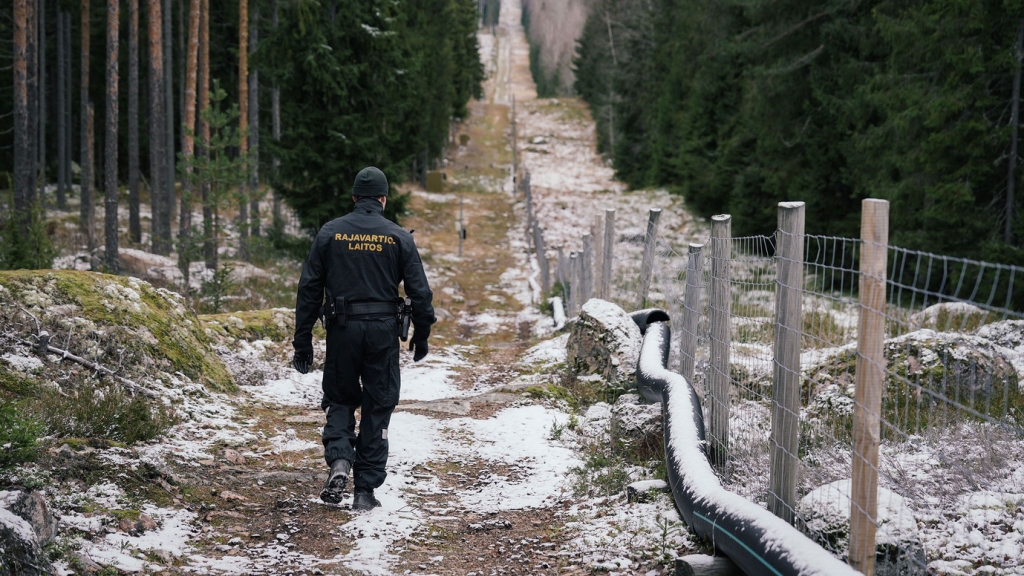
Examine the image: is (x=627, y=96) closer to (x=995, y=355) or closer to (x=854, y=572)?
(x=995, y=355)

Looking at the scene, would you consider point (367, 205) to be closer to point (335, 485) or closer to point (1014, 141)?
point (335, 485)

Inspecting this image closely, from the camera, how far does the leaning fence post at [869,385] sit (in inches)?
121

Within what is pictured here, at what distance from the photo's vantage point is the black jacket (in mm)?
5102

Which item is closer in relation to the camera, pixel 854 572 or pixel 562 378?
pixel 854 572

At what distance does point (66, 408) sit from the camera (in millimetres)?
5328

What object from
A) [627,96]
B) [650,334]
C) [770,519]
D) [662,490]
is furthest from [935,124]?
[627,96]

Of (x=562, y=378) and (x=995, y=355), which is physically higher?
(x=995, y=355)

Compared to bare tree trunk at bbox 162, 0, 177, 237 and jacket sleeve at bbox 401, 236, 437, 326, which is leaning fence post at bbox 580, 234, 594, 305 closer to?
jacket sleeve at bbox 401, 236, 437, 326

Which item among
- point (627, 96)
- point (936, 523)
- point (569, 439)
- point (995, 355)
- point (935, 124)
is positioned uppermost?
point (627, 96)

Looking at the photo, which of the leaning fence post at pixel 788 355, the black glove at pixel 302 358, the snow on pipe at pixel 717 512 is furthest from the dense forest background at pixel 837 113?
the black glove at pixel 302 358

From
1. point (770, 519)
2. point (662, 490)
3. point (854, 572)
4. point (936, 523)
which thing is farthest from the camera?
point (662, 490)

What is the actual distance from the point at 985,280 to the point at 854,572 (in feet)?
47.1

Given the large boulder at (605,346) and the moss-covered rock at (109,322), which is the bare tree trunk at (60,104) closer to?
the moss-covered rock at (109,322)

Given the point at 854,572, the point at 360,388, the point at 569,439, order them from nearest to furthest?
1. the point at 854,572
2. the point at 360,388
3. the point at 569,439
